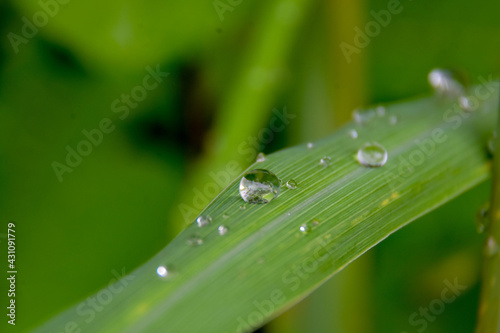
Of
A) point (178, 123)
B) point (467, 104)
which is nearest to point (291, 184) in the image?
point (467, 104)

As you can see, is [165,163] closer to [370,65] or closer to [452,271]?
[370,65]

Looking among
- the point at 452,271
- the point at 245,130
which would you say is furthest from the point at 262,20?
the point at 452,271

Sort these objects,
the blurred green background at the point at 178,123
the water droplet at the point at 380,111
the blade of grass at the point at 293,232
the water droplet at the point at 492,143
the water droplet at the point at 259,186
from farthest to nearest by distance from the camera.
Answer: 1. the blurred green background at the point at 178,123
2. the water droplet at the point at 380,111
3. the water droplet at the point at 492,143
4. the water droplet at the point at 259,186
5. the blade of grass at the point at 293,232

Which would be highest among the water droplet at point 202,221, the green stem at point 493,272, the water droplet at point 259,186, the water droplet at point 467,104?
the water droplet at point 467,104

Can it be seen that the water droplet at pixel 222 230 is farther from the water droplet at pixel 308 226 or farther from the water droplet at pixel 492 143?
the water droplet at pixel 492 143

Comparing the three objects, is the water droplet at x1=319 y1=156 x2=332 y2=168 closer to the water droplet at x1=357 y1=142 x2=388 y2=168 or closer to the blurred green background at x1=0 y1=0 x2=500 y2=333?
the water droplet at x1=357 y1=142 x2=388 y2=168

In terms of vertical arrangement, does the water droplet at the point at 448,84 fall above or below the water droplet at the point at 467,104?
above

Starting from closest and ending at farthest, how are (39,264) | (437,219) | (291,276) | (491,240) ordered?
(291,276)
(491,240)
(39,264)
(437,219)

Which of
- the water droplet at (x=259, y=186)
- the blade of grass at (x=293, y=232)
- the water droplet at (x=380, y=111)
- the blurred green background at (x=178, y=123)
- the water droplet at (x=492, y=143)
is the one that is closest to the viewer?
the blade of grass at (x=293, y=232)

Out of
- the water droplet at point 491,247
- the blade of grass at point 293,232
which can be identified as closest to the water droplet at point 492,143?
the blade of grass at point 293,232
